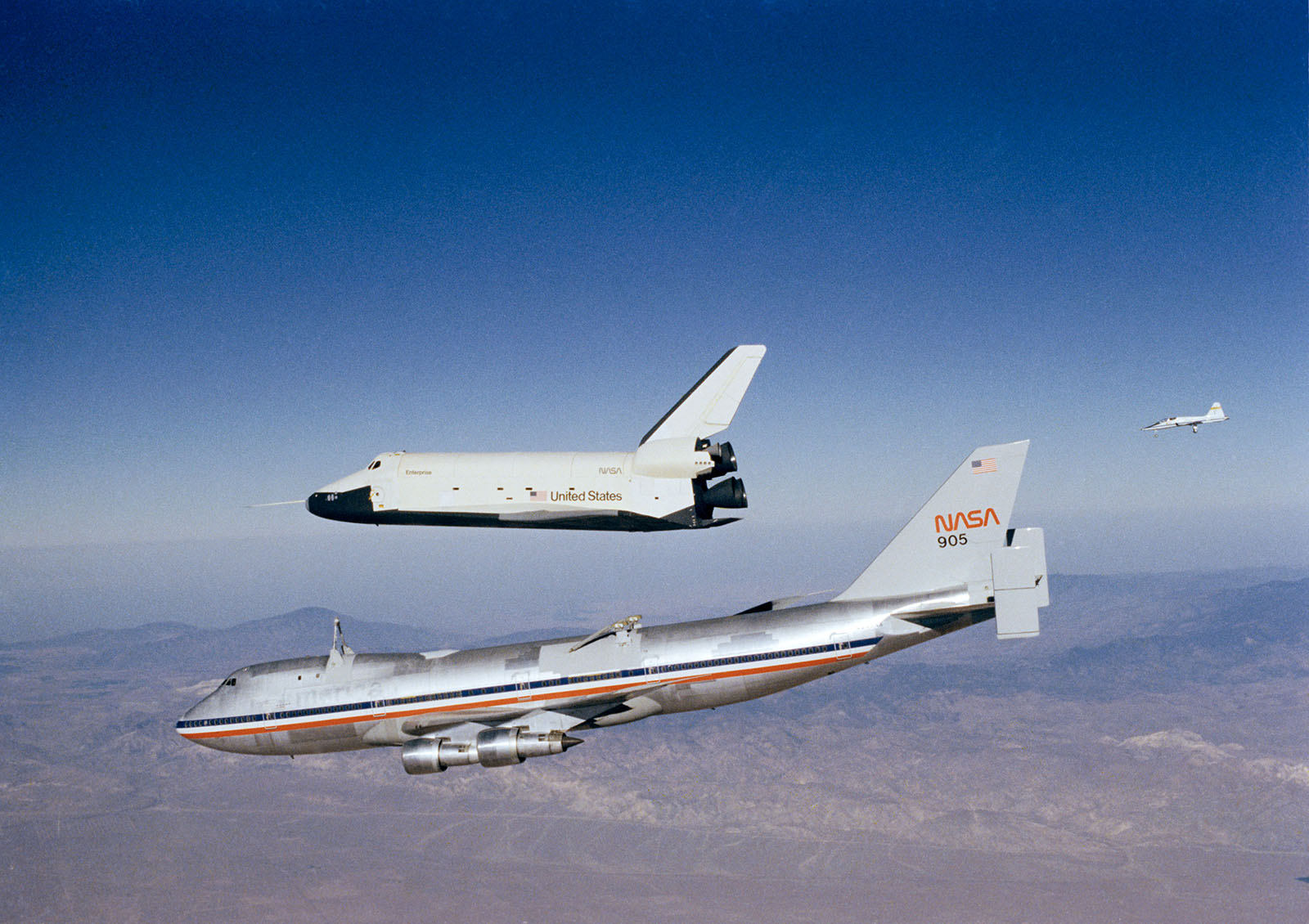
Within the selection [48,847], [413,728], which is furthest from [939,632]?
[48,847]

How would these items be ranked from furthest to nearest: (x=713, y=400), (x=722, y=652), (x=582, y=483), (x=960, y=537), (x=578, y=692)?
(x=713, y=400)
(x=960, y=537)
(x=722, y=652)
(x=578, y=692)
(x=582, y=483)

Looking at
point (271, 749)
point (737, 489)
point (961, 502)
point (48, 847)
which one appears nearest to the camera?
point (737, 489)

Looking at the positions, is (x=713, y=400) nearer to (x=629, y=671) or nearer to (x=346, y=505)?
(x=629, y=671)

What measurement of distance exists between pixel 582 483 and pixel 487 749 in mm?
10770

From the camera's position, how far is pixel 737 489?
119ft

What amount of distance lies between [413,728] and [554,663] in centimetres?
724

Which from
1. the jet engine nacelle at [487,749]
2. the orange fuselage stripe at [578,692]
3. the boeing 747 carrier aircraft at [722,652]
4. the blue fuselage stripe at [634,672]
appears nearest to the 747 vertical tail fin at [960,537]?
the boeing 747 carrier aircraft at [722,652]

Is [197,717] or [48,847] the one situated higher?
[197,717]

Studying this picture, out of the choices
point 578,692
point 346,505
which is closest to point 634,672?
point 578,692

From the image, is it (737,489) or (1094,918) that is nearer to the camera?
(737,489)

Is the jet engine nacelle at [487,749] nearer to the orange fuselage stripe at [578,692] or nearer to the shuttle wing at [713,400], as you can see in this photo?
the orange fuselage stripe at [578,692]

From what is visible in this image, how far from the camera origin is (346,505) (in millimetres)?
39625

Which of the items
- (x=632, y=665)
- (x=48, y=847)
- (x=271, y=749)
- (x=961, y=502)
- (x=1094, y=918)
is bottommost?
(x=1094, y=918)

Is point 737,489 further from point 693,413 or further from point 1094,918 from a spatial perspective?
point 1094,918
